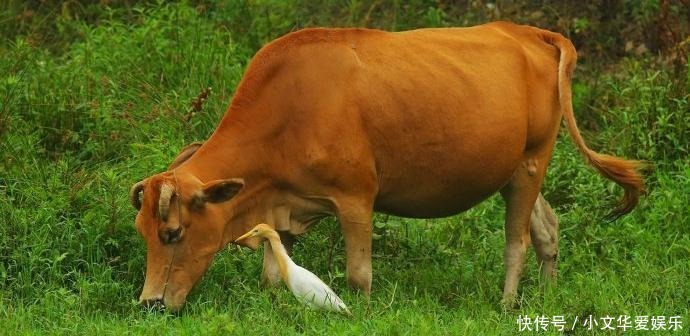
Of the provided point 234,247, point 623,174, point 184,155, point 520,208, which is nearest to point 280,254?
point 184,155

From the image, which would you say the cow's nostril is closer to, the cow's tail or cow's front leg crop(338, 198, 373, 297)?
cow's front leg crop(338, 198, 373, 297)

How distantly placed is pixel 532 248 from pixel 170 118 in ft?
8.35

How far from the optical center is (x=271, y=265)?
8383 mm

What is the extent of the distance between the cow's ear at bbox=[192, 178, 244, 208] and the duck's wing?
1.67 ft

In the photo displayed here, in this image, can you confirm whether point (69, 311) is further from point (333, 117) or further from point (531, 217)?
point (531, 217)

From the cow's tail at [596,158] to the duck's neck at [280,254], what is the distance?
1.90 m

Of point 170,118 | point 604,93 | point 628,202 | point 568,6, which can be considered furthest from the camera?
point 568,6

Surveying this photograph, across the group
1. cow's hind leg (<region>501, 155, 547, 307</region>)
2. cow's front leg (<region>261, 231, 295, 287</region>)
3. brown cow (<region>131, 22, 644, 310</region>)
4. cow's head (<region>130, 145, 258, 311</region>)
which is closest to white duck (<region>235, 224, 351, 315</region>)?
brown cow (<region>131, 22, 644, 310</region>)

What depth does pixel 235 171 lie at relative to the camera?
7.91 meters

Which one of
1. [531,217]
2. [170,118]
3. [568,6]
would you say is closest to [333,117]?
[531,217]

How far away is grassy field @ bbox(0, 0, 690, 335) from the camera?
7.89 meters

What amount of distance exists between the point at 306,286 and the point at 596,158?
6.91 feet

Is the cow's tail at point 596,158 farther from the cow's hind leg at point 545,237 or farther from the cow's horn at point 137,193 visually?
the cow's horn at point 137,193

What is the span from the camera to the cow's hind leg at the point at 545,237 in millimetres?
9047
